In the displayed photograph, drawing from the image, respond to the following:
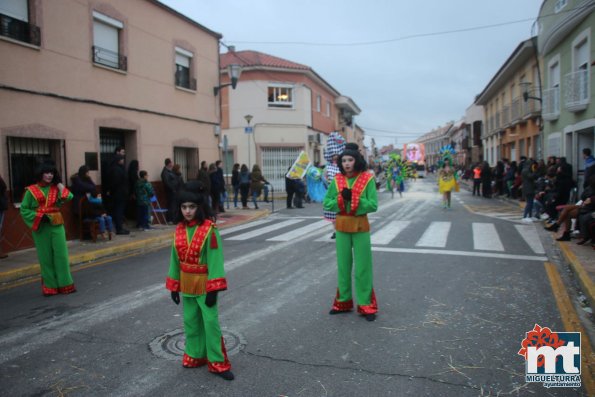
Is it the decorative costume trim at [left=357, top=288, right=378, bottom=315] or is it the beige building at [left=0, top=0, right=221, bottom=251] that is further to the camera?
the beige building at [left=0, top=0, right=221, bottom=251]

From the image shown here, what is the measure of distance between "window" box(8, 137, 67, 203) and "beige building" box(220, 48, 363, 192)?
640 inches

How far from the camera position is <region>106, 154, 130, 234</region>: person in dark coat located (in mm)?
10484

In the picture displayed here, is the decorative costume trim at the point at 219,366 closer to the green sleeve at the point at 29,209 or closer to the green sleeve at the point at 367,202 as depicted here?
the green sleeve at the point at 367,202

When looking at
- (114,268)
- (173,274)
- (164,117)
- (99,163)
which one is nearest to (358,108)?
(164,117)

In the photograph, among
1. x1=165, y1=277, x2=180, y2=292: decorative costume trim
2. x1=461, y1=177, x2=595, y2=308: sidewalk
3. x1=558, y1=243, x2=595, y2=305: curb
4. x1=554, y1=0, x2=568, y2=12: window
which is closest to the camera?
x1=165, y1=277, x2=180, y2=292: decorative costume trim

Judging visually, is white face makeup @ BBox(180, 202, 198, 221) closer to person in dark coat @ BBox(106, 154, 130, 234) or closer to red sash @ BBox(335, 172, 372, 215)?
red sash @ BBox(335, 172, 372, 215)

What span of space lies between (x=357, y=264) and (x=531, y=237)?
6798 mm

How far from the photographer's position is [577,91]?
14688 millimetres

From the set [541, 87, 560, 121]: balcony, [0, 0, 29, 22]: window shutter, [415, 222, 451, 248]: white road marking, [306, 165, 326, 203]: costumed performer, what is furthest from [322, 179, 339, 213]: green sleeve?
[541, 87, 560, 121]: balcony

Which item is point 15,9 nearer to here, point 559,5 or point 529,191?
point 529,191

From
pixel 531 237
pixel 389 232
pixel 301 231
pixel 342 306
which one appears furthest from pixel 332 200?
pixel 531 237

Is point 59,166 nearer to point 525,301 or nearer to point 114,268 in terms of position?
point 114,268

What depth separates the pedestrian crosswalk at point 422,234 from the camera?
9000mm

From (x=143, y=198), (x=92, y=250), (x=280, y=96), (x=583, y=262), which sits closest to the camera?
(x=583, y=262)
